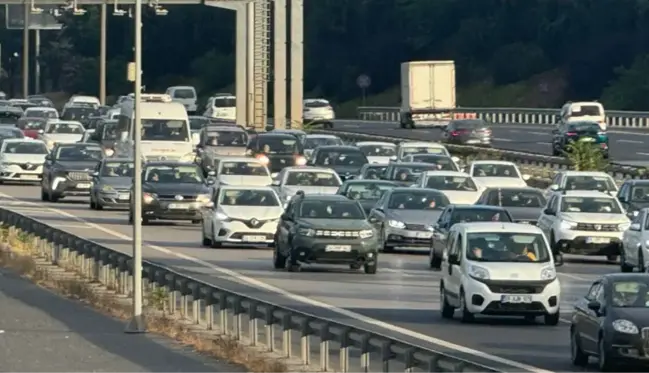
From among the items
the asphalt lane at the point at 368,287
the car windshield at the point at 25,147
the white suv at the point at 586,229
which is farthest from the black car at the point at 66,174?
the white suv at the point at 586,229

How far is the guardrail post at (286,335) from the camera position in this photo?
67.3ft

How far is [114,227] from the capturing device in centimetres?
4431

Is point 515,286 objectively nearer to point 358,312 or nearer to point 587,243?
point 358,312

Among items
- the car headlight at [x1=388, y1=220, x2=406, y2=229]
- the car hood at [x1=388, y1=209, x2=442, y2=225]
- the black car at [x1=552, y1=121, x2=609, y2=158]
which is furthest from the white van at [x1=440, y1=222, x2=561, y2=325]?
the black car at [x1=552, y1=121, x2=609, y2=158]

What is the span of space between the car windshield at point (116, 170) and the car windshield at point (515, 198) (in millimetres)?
11155

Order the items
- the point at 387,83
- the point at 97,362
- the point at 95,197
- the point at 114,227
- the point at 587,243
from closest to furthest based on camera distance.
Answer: the point at 97,362, the point at 587,243, the point at 114,227, the point at 95,197, the point at 387,83

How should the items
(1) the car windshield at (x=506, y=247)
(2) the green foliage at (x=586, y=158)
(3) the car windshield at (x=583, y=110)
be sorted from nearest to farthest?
(1) the car windshield at (x=506, y=247)
(2) the green foliage at (x=586, y=158)
(3) the car windshield at (x=583, y=110)

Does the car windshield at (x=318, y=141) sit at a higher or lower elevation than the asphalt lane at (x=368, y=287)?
higher

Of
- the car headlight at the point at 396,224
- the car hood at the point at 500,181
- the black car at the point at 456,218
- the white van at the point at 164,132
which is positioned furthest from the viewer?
the white van at the point at 164,132

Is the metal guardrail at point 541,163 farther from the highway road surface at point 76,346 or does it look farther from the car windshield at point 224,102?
the highway road surface at point 76,346

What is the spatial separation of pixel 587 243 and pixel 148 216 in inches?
469

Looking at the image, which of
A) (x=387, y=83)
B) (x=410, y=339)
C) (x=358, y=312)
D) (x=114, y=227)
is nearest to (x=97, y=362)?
(x=410, y=339)

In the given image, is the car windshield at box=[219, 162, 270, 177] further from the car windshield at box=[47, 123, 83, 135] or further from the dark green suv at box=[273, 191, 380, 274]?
the car windshield at box=[47, 123, 83, 135]

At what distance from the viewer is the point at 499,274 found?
26016 millimetres
